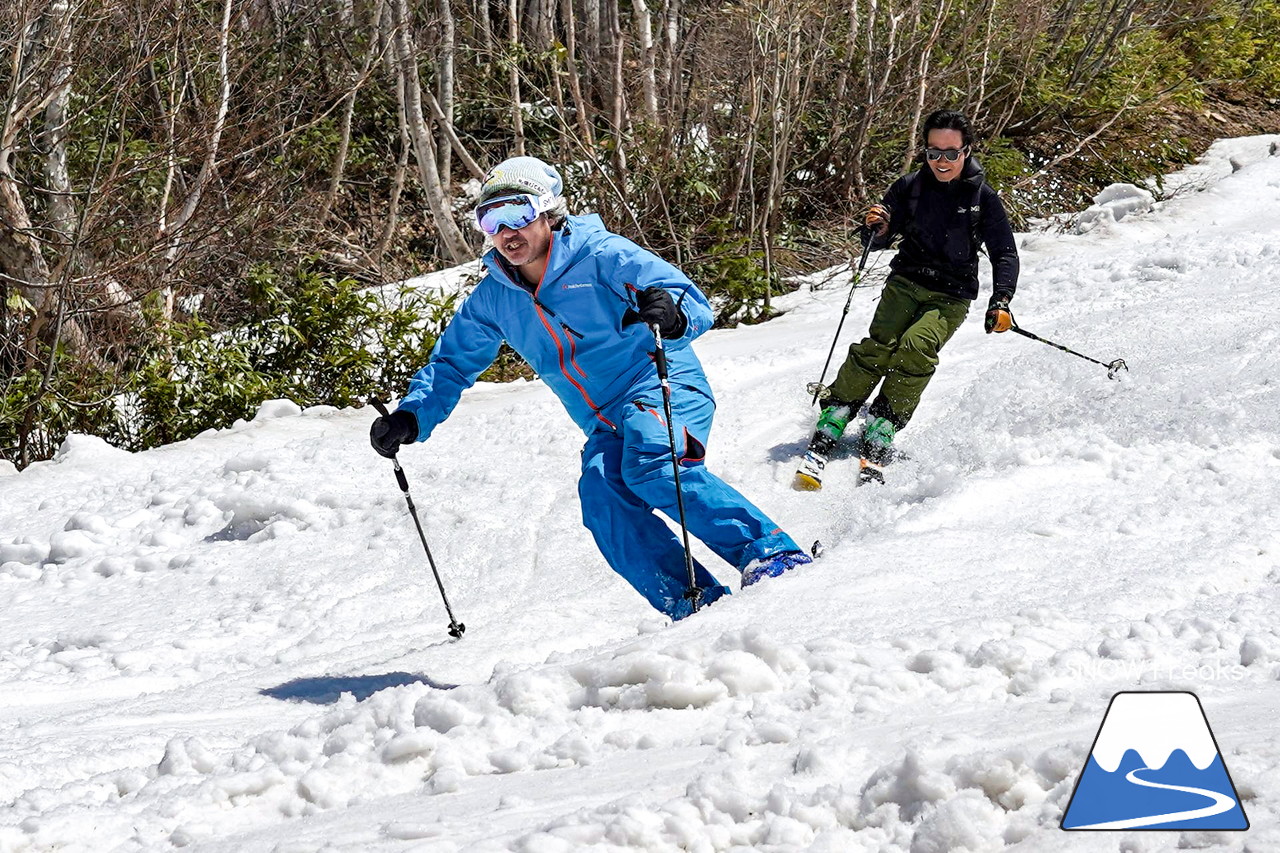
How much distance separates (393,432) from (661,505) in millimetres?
1001

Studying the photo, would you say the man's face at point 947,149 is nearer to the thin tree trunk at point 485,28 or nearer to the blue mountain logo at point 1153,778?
the blue mountain logo at point 1153,778

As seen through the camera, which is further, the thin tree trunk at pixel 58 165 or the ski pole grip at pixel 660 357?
the thin tree trunk at pixel 58 165

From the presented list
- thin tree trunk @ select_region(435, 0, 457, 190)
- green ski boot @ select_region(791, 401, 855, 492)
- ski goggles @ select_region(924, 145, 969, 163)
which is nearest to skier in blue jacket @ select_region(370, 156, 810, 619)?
green ski boot @ select_region(791, 401, 855, 492)

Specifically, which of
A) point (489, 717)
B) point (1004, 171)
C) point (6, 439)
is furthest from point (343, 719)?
point (1004, 171)

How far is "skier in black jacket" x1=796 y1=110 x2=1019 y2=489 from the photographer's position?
6.38 m

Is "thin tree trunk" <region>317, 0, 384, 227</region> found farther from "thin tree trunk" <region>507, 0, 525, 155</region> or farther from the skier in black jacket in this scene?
the skier in black jacket

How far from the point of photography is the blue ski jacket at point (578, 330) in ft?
14.4

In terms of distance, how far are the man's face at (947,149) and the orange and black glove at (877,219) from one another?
329 mm

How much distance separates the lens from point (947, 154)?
20.4 ft

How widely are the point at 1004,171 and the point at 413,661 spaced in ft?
31.9

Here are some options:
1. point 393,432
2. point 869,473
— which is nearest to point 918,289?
point 869,473

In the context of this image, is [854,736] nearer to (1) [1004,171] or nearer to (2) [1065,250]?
(2) [1065,250]

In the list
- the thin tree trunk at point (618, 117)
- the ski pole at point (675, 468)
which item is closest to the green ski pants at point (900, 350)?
the ski pole at point (675, 468)

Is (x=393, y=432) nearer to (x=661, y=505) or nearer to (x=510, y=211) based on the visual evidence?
(x=510, y=211)
